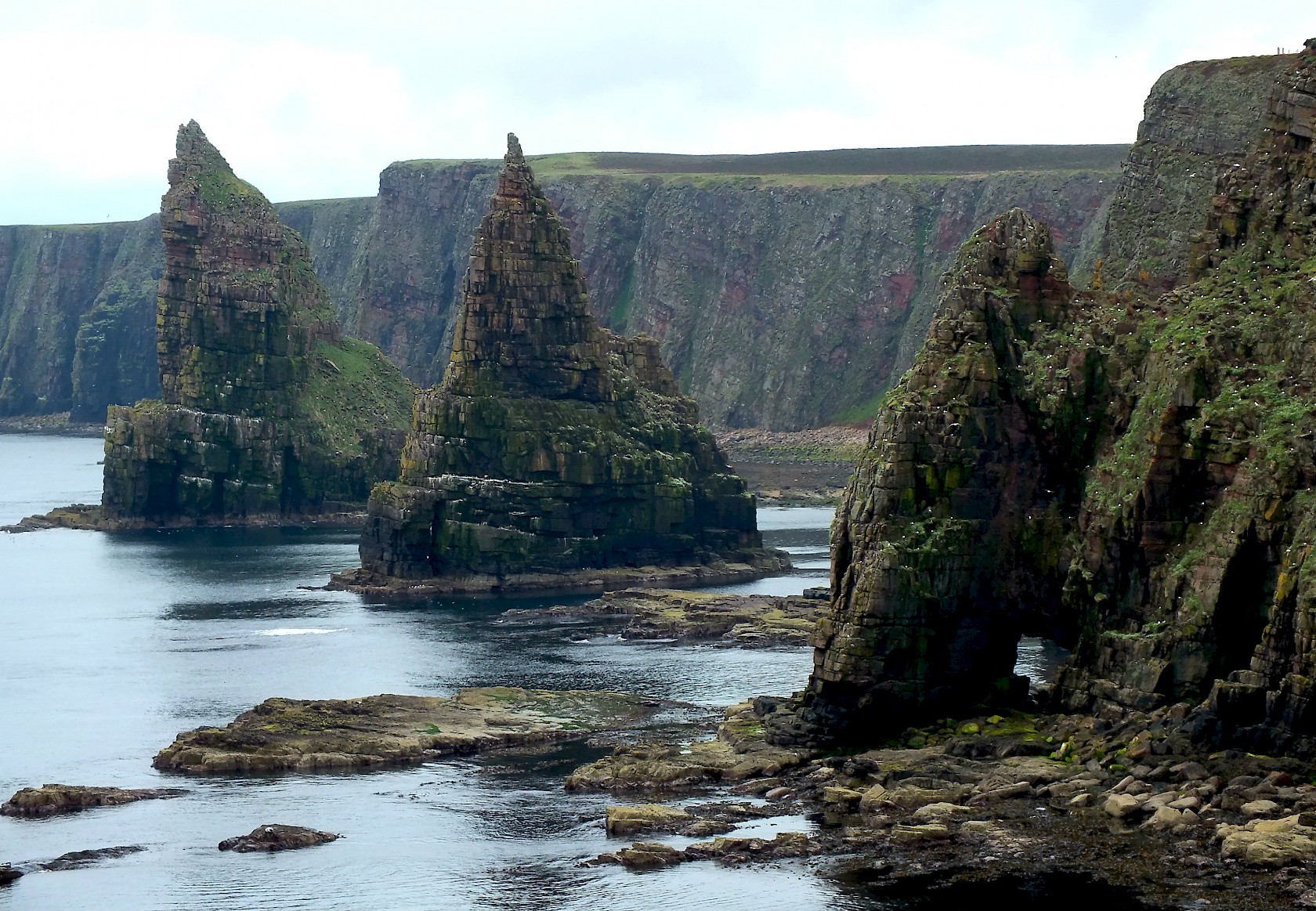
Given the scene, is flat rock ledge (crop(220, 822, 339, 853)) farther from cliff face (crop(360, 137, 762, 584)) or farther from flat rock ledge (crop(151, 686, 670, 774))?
cliff face (crop(360, 137, 762, 584))

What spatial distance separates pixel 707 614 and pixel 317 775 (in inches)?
2105

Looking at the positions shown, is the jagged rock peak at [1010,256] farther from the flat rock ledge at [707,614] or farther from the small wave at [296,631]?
the small wave at [296,631]

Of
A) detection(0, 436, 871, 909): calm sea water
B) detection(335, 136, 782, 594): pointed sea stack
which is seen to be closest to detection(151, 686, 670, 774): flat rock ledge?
detection(0, 436, 871, 909): calm sea water

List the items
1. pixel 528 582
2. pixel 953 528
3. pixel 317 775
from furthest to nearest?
pixel 528 582 < pixel 317 775 < pixel 953 528

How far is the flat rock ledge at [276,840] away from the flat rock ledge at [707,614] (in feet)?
181

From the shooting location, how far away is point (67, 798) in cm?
9800

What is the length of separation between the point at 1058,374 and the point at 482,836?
3144 centimetres

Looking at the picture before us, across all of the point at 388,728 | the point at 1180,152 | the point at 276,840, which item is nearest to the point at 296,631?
the point at 388,728

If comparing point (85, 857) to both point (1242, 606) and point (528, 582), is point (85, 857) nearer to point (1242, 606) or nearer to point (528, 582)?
point (1242, 606)

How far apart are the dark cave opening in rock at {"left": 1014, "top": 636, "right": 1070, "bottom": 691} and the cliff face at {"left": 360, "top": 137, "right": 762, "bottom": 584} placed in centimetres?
5236

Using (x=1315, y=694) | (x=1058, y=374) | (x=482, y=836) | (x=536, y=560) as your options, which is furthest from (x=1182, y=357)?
(x=536, y=560)

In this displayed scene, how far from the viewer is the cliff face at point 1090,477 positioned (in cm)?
9019

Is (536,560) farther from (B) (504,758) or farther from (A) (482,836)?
(A) (482,836)

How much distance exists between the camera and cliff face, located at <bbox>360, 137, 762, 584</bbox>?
182000 mm
